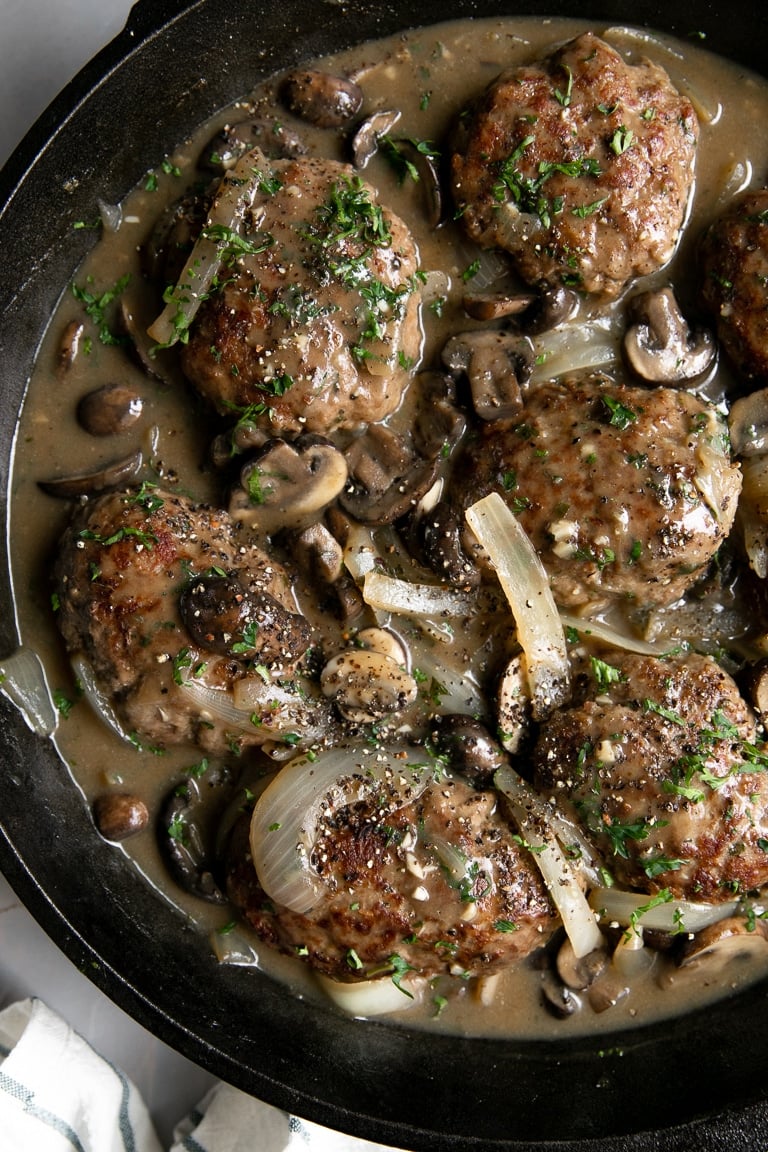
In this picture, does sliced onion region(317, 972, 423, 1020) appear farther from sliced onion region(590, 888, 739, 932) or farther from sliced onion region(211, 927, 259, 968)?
sliced onion region(590, 888, 739, 932)

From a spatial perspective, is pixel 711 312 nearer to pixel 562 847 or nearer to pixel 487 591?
pixel 487 591

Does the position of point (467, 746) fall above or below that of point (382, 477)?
below

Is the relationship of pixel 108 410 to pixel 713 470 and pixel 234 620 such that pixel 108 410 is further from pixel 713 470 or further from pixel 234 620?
pixel 713 470

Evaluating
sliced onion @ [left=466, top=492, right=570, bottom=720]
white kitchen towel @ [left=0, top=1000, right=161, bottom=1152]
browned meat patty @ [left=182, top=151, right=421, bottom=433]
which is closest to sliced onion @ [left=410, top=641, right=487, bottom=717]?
sliced onion @ [left=466, top=492, right=570, bottom=720]

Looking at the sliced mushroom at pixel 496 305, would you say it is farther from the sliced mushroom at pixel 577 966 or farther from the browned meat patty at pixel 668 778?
the sliced mushroom at pixel 577 966

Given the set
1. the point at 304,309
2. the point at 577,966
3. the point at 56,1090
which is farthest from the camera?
the point at 56,1090

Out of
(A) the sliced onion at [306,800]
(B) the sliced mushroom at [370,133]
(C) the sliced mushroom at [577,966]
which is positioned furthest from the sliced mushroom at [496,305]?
(C) the sliced mushroom at [577,966]

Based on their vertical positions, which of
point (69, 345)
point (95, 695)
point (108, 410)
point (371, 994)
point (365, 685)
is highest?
point (69, 345)

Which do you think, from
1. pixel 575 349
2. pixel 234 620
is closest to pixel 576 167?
pixel 575 349
